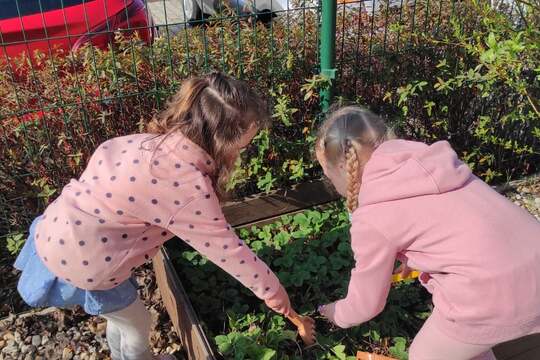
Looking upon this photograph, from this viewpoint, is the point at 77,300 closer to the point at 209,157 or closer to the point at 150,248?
the point at 150,248

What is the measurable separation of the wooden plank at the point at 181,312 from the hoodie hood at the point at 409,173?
931mm

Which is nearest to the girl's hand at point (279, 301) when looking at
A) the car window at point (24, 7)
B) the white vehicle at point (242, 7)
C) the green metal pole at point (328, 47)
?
the green metal pole at point (328, 47)

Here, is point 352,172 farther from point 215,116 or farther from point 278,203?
point 278,203

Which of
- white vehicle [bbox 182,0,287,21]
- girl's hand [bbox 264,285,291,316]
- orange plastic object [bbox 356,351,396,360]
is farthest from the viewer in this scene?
white vehicle [bbox 182,0,287,21]

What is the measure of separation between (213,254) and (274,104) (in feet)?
5.03

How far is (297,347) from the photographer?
2.52m

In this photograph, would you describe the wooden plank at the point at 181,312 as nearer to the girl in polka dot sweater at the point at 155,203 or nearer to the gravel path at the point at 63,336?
the gravel path at the point at 63,336

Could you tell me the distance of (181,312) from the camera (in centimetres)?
250

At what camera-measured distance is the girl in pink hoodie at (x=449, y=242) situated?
167 cm

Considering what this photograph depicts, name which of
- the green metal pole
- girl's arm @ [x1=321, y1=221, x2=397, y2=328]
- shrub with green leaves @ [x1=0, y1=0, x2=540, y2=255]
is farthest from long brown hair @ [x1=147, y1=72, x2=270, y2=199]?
the green metal pole

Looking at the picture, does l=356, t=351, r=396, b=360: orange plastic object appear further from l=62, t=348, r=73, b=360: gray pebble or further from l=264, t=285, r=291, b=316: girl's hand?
l=62, t=348, r=73, b=360: gray pebble

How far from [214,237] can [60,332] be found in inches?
56.0

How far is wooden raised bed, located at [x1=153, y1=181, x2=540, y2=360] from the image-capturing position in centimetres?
238

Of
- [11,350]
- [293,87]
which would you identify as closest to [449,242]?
[293,87]
